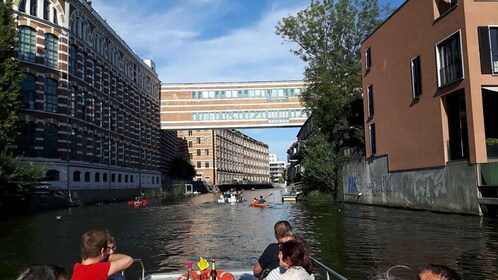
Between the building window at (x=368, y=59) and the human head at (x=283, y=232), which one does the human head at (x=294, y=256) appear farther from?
the building window at (x=368, y=59)

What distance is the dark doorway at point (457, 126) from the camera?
24.6m

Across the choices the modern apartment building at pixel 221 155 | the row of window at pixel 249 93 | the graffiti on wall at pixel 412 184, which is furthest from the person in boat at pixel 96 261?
the modern apartment building at pixel 221 155

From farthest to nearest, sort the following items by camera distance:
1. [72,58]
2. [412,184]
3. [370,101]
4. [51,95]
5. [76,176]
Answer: [72,58]
[76,176]
[51,95]
[370,101]
[412,184]

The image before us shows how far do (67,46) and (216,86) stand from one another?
29.2 m

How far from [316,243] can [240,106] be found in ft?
187

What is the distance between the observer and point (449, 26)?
25156 mm

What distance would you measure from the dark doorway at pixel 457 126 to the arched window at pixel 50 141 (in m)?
37.6

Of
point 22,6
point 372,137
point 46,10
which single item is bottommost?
point 372,137

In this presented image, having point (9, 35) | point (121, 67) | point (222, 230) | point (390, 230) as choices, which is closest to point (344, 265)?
point (390, 230)

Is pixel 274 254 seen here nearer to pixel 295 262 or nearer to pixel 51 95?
pixel 295 262

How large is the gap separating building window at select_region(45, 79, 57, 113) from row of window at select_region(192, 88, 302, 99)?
2940 centimetres

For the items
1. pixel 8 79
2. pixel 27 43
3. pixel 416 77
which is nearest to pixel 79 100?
pixel 27 43

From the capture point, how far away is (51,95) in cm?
4575

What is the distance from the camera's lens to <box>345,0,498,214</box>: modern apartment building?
74.9 ft
